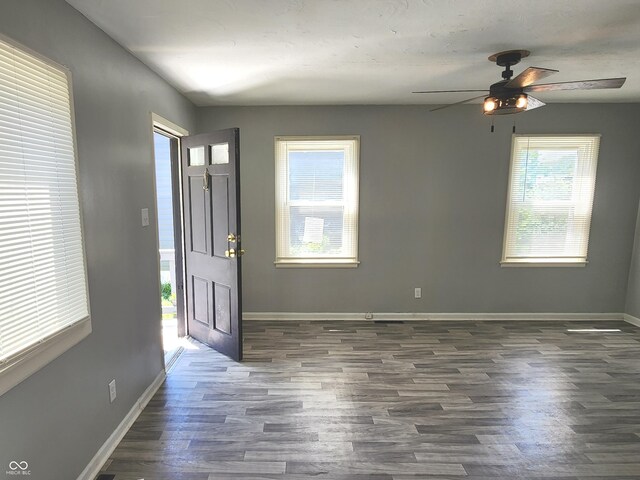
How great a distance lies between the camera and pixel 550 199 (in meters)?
3.95

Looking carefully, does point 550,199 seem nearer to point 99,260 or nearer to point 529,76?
point 529,76

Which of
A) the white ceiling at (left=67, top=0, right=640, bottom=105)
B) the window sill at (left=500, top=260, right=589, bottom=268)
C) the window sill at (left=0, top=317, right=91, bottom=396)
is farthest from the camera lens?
the window sill at (left=500, top=260, right=589, bottom=268)

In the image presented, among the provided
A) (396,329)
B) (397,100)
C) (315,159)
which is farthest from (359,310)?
(397,100)

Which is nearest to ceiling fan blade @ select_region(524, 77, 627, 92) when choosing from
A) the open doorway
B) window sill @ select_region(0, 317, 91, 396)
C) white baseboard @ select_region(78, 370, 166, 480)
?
the open doorway

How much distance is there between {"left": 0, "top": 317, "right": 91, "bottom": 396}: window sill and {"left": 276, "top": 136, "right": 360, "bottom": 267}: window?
250cm

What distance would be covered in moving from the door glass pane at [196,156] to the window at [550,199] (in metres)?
3.44

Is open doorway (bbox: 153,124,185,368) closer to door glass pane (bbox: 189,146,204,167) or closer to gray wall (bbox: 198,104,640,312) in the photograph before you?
door glass pane (bbox: 189,146,204,167)

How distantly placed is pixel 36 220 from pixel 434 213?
366cm

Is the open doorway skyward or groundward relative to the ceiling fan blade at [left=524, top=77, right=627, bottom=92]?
groundward

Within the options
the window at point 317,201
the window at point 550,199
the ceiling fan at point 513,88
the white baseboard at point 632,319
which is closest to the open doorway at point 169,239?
the window at point 317,201

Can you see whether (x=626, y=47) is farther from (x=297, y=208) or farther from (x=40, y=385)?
(x=40, y=385)

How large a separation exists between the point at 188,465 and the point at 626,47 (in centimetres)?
391

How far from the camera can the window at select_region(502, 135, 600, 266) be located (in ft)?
12.8

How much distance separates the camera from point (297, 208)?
402cm
